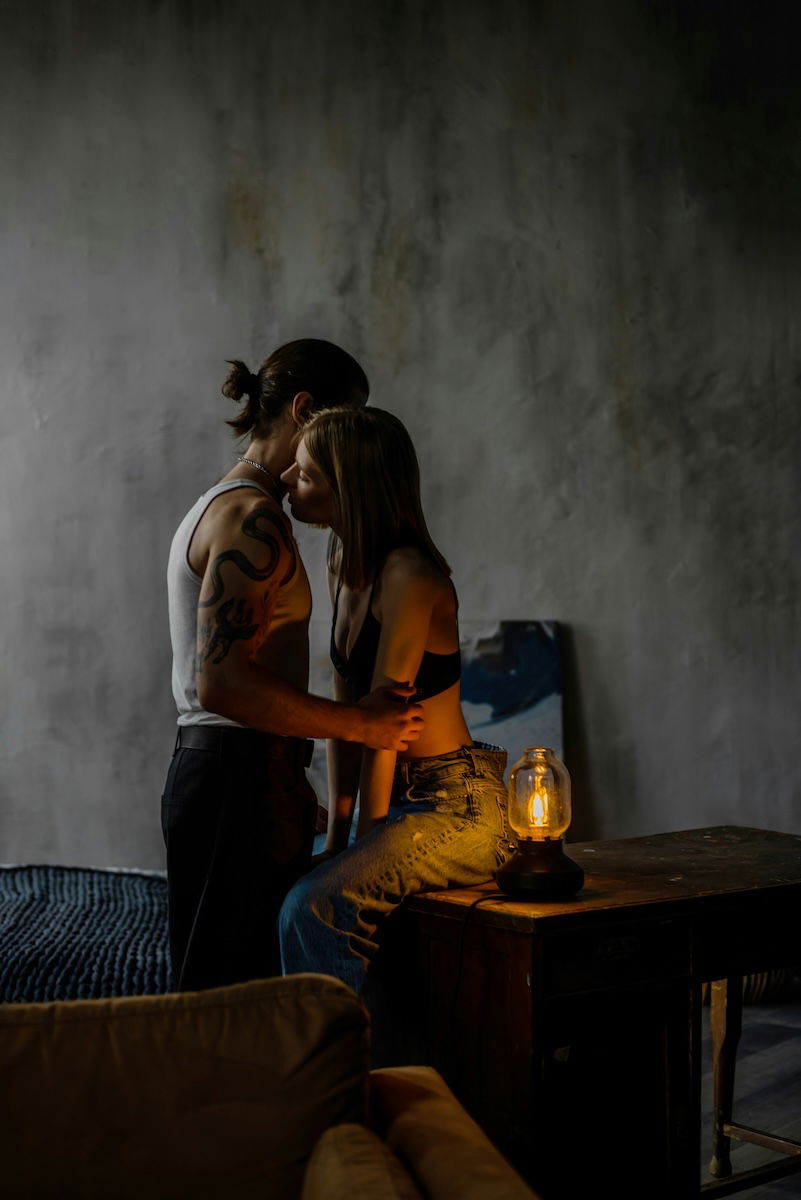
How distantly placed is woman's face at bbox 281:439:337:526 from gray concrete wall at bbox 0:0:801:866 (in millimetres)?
2376

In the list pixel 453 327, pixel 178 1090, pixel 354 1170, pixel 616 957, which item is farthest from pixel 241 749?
pixel 453 327

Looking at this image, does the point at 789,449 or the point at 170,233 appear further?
the point at 170,233

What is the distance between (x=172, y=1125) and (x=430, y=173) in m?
4.43

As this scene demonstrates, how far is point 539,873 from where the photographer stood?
7.42 ft

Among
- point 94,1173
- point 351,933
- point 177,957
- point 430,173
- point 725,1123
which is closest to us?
point 94,1173

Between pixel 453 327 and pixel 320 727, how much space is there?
3010 millimetres

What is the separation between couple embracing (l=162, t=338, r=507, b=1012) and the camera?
237 centimetres

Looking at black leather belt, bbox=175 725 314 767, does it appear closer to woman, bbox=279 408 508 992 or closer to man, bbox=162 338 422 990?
man, bbox=162 338 422 990

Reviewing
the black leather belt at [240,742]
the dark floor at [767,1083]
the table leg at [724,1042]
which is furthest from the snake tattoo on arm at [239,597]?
the dark floor at [767,1083]

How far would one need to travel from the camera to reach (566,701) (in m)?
4.82

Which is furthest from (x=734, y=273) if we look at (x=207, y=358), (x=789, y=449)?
(x=207, y=358)

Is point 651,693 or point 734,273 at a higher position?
point 734,273

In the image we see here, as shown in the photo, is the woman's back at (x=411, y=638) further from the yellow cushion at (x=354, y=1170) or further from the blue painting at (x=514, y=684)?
the blue painting at (x=514, y=684)

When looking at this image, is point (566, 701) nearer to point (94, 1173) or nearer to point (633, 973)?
point (633, 973)
